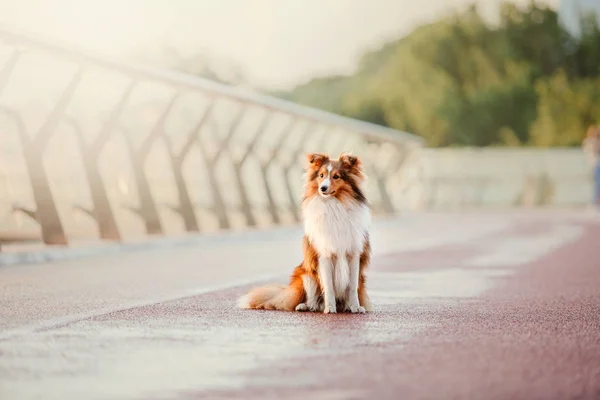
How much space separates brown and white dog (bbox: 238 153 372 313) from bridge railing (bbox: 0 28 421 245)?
6.09m

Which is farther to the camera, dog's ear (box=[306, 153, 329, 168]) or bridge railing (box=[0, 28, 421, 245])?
bridge railing (box=[0, 28, 421, 245])

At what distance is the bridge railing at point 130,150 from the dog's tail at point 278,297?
6.02 metres

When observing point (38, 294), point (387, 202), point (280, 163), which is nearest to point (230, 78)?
point (387, 202)

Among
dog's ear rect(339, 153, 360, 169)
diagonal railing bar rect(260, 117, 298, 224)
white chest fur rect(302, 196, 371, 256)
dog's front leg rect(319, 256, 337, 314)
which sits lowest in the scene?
dog's front leg rect(319, 256, 337, 314)

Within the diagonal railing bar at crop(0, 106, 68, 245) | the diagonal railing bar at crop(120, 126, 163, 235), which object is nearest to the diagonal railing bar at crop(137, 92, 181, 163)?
the diagonal railing bar at crop(120, 126, 163, 235)

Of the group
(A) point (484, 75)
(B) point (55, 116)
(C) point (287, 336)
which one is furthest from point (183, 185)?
(A) point (484, 75)

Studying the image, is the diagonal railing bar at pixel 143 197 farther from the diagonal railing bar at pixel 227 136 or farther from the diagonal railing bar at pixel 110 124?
the diagonal railing bar at pixel 227 136

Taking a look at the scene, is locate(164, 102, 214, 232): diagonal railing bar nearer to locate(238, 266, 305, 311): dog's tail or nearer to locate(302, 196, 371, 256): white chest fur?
locate(238, 266, 305, 311): dog's tail

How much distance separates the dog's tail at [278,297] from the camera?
10594 mm

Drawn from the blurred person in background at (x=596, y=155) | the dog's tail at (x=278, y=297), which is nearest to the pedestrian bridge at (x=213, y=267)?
the dog's tail at (x=278, y=297)

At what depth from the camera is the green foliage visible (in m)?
92.4

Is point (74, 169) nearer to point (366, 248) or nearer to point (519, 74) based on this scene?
point (366, 248)

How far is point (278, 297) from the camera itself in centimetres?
1067

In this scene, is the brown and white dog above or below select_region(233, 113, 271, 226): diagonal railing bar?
below
